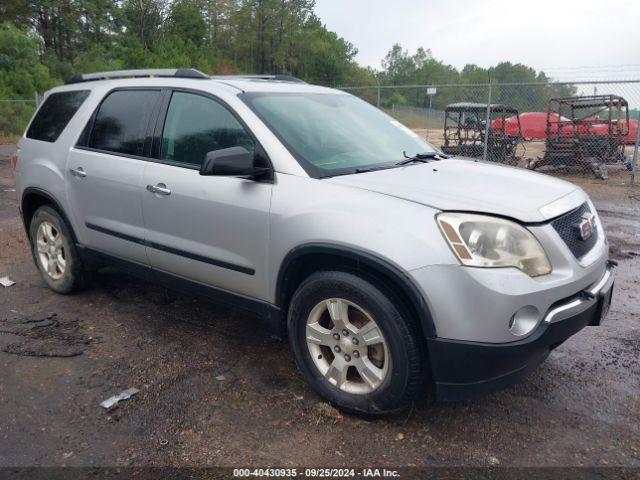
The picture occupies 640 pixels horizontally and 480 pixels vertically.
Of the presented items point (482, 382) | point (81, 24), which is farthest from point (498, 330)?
point (81, 24)

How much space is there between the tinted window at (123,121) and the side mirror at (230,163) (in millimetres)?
1077

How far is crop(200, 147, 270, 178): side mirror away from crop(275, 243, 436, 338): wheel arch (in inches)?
20.9

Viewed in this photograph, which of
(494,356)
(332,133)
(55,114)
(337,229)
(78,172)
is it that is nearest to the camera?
(494,356)

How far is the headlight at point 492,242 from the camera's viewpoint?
8.32 ft

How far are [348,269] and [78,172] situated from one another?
2.49 m

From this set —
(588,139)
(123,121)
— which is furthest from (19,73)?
(123,121)

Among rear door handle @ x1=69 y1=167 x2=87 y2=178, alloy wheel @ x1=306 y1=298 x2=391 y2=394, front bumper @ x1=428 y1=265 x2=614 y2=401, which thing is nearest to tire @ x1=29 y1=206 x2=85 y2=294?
rear door handle @ x1=69 y1=167 x2=87 y2=178

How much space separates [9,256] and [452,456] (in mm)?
5332

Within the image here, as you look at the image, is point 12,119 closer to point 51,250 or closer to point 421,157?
point 51,250

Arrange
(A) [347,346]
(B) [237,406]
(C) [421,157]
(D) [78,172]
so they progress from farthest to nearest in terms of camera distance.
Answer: (D) [78,172]
(C) [421,157]
(B) [237,406]
(A) [347,346]

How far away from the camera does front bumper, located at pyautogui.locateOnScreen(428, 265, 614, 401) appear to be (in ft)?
8.31

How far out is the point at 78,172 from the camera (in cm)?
423

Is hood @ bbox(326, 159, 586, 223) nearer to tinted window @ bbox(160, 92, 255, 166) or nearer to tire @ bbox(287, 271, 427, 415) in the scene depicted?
tire @ bbox(287, 271, 427, 415)

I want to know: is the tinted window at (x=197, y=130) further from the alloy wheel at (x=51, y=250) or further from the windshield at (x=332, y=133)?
the alloy wheel at (x=51, y=250)
